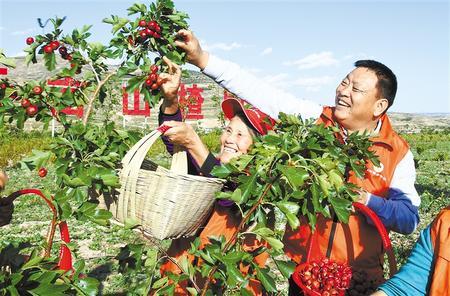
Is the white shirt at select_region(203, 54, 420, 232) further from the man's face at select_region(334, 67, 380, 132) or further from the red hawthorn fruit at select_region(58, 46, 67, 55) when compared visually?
the red hawthorn fruit at select_region(58, 46, 67, 55)

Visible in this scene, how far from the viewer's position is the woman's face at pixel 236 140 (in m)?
2.65

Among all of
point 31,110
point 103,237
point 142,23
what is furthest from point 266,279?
point 103,237

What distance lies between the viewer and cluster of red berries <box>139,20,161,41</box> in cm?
231

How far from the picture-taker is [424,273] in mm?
1871

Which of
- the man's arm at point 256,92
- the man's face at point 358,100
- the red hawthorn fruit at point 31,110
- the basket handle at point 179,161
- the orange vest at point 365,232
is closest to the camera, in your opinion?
the red hawthorn fruit at point 31,110

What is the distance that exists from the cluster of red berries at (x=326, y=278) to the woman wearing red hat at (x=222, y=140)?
1.25 ft

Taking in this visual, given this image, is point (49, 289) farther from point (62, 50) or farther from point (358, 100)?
point (358, 100)

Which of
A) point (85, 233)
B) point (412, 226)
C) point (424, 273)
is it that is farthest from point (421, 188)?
point (424, 273)


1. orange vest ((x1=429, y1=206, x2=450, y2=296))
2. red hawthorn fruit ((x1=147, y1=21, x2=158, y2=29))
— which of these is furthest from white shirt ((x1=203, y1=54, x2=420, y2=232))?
orange vest ((x1=429, y1=206, x2=450, y2=296))

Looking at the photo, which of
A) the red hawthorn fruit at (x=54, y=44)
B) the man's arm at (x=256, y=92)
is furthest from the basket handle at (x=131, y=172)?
the man's arm at (x=256, y=92)

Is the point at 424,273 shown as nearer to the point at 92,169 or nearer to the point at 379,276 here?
the point at 379,276

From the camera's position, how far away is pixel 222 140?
2740 mm

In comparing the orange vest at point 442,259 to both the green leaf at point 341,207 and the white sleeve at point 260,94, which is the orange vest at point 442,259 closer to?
the green leaf at point 341,207

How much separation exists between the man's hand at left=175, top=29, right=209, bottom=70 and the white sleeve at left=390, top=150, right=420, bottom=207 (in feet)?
3.86
